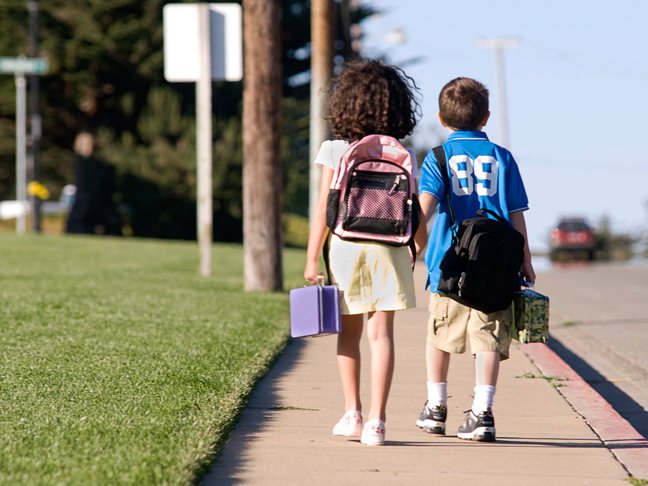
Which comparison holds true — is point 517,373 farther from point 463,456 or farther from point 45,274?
point 45,274

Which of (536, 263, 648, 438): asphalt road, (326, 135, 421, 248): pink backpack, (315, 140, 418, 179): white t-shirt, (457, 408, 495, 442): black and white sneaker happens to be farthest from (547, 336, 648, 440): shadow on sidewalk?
(315, 140, 418, 179): white t-shirt

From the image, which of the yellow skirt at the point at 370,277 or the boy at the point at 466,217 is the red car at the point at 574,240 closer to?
the boy at the point at 466,217

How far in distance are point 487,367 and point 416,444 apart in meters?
0.51

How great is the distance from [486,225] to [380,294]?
0.62 metres

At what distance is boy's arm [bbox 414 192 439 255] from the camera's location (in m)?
3.93

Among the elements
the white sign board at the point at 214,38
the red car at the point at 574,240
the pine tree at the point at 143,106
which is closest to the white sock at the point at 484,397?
the white sign board at the point at 214,38

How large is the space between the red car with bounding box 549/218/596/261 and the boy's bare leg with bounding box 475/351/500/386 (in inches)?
1209

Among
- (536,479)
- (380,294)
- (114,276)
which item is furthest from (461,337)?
(114,276)

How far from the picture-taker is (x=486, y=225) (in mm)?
4012

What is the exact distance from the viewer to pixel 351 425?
4023 millimetres

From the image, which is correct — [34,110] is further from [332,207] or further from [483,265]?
[483,265]

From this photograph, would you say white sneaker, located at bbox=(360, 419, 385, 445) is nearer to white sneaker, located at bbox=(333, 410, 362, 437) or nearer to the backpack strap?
white sneaker, located at bbox=(333, 410, 362, 437)

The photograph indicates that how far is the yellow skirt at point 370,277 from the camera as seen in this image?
12.6 ft

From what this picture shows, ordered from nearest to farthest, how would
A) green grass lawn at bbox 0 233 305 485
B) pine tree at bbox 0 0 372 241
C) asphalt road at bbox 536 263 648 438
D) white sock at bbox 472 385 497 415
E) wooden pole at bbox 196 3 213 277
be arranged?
1. green grass lawn at bbox 0 233 305 485
2. white sock at bbox 472 385 497 415
3. asphalt road at bbox 536 263 648 438
4. wooden pole at bbox 196 3 213 277
5. pine tree at bbox 0 0 372 241
